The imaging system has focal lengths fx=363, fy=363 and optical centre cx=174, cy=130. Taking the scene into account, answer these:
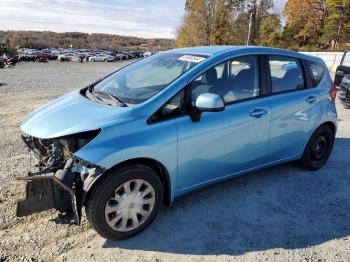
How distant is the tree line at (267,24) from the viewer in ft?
178

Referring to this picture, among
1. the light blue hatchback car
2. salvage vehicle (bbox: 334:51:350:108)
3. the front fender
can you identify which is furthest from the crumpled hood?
salvage vehicle (bbox: 334:51:350:108)

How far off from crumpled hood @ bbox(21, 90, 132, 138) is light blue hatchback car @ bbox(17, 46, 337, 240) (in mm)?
12

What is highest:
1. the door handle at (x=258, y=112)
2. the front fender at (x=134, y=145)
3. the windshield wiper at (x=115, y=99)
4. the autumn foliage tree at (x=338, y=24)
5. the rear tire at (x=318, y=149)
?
the autumn foliage tree at (x=338, y=24)

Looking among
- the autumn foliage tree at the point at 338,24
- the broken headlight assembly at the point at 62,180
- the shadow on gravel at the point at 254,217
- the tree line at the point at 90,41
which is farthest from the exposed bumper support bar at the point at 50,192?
the tree line at the point at 90,41

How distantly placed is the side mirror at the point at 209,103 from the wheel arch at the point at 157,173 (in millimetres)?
664

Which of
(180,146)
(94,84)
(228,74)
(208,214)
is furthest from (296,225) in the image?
(94,84)

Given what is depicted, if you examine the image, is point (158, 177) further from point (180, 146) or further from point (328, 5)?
point (328, 5)

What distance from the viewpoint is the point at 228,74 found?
3992 millimetres

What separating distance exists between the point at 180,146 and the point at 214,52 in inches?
48.6

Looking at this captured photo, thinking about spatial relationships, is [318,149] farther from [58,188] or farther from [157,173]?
[58,188]

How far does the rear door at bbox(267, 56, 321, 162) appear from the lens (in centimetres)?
433

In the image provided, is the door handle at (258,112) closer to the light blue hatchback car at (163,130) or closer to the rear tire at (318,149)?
the light blue hatchback car at (163,130)

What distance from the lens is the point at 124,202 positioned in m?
3.25

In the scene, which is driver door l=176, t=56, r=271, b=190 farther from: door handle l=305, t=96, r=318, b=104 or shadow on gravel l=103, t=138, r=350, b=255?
door handle l=305, t=96, r=318, b=104
